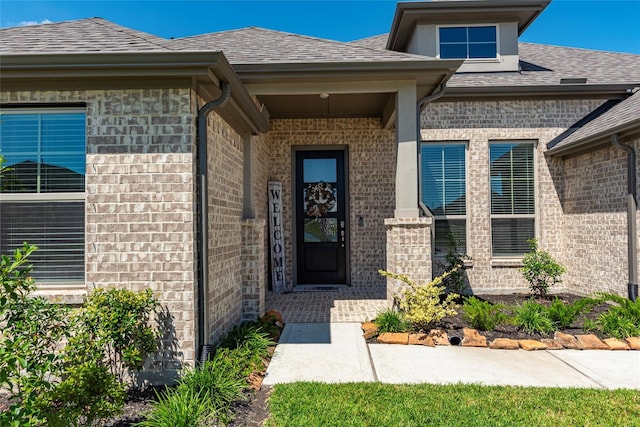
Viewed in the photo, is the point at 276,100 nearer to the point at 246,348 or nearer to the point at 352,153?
the point at 352,153

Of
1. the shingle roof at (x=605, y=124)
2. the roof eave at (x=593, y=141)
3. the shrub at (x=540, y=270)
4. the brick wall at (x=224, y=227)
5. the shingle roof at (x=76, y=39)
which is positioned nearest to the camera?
the shingle roof at (x=76, y=39)

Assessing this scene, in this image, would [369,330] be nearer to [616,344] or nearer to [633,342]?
[616,344]

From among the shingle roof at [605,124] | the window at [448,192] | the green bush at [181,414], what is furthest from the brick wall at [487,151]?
the green bush at [181,414]

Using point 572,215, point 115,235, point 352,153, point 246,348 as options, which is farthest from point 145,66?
point 572,215

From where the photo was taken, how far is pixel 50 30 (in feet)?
14.2

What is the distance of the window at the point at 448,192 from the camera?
7.71 meters

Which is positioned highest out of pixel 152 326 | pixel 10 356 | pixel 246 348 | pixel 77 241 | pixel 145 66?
pixel 145 66

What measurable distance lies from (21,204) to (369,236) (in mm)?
5883

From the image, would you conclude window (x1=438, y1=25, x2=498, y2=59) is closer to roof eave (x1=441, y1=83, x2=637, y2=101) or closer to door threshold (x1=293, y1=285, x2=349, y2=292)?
roof eave (x1=441, y1=83, x2=637, y2=101)

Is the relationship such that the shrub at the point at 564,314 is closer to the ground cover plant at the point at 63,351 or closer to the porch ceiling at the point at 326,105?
the porch ceiling at the point at 326,105

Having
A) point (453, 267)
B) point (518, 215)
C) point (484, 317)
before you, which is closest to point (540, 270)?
point (518, 215)

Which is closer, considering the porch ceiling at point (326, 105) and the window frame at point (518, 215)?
the porch ceiling at point (326, 105)

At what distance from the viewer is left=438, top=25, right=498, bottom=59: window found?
823 cm

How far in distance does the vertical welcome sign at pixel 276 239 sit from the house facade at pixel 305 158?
2.5 inches
